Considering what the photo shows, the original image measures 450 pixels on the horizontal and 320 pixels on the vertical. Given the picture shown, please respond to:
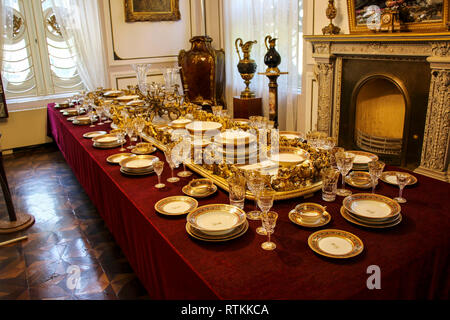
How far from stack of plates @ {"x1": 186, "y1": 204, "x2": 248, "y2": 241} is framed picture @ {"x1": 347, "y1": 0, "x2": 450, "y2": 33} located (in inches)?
86.5

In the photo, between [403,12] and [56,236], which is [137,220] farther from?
[403,12]

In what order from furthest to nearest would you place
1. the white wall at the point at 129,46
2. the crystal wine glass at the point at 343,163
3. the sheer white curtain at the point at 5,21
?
1. the white wall at the point at 129,46
2. the sheer white curtain at the point at 5,21
3. the crystal wine glass at the point at 343,163

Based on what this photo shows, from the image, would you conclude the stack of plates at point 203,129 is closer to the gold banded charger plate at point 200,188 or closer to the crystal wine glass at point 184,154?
the crystal wine glass at point 184,154

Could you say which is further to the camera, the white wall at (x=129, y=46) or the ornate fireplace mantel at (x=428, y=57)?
the white wall at (x=129, y=46)

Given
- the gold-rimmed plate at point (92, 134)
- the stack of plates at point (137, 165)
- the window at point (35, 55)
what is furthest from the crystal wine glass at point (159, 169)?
the window at point (35, 55)

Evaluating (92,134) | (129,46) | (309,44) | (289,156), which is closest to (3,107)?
(129,46)

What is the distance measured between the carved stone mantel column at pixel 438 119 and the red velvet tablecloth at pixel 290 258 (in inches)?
49.7

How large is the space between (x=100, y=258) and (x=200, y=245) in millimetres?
1297

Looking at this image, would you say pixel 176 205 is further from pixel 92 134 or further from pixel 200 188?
pixel 92 134

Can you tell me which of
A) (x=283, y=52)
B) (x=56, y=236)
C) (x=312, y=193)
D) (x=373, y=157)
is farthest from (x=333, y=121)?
(x=56, y=236)

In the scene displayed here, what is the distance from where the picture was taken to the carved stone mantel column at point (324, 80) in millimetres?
3598

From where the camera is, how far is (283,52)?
172 inches

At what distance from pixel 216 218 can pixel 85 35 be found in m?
4.42

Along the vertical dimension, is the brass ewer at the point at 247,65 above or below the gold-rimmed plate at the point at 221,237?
above
